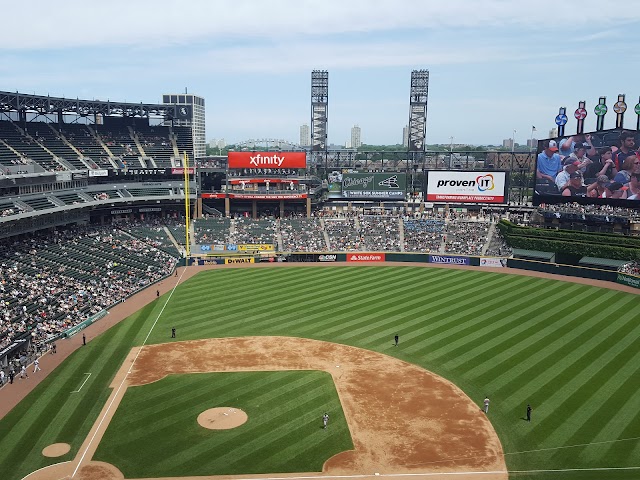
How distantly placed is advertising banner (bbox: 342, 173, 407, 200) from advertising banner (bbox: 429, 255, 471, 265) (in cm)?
1747

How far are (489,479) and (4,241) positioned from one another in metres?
49.0

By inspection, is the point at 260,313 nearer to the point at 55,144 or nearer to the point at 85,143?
the point at 55,144

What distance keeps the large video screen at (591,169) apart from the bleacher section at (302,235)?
28662 mm

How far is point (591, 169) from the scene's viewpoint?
63250 mm

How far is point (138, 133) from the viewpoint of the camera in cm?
8212

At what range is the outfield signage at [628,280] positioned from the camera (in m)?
50.9

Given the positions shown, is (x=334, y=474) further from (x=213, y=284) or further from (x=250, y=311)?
(x=213, y=284)

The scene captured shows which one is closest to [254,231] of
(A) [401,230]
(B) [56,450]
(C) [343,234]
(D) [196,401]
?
(C) [343,234]

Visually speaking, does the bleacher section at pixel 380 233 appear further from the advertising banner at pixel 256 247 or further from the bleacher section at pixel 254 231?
the bleacher section at pixel 254 231

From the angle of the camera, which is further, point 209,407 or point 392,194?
point 392,194

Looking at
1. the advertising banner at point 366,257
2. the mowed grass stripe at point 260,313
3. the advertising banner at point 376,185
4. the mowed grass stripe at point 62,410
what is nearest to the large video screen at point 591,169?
the advertising banner at point 376,185

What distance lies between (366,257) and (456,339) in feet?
95.3

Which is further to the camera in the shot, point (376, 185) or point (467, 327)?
point (376, 185)

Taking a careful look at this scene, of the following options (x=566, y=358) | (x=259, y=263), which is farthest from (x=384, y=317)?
(x=259, y=263)
